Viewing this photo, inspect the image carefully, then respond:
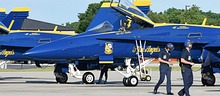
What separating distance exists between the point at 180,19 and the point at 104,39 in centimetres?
8865

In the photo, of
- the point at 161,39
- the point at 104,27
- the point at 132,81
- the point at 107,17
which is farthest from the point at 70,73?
the point at 161,39

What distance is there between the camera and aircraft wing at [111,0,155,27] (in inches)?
949

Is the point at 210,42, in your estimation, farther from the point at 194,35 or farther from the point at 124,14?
the point at 124,14

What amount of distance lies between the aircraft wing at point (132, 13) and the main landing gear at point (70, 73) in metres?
3.27

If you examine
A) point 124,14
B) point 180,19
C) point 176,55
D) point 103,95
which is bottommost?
point 103,95

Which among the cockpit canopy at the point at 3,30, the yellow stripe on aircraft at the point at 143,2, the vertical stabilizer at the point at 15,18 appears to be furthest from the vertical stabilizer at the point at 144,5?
the vertical stabilizer at the point at 15,18

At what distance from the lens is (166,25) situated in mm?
24031

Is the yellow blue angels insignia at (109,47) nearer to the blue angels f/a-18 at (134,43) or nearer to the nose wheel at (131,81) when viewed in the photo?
the blue angels f/a-18 at (134,43)

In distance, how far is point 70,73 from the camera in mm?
26125

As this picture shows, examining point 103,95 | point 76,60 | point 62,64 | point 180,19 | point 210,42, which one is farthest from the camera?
point 180,19

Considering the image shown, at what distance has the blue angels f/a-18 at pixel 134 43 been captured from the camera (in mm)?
23422

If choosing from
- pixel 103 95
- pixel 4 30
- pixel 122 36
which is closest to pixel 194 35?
pixel 122 36

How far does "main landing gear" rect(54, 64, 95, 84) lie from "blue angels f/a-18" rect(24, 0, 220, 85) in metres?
1.54

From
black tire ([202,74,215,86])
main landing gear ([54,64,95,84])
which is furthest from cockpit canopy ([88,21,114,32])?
black tire ([202,74,215,86])
